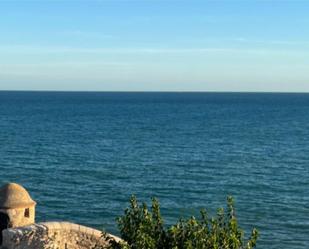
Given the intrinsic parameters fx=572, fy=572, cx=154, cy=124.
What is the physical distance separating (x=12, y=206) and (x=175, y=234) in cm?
1194

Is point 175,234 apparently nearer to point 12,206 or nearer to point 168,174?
point 12,206

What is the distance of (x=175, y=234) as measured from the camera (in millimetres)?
18750

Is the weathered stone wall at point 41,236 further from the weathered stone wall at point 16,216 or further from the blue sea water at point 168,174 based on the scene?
the blue sea water at point 168,174

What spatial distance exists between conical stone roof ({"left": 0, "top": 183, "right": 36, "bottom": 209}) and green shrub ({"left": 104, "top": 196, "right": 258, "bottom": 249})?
10011 mm

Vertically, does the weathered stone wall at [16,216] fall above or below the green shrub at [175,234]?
below

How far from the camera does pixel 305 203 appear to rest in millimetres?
52625

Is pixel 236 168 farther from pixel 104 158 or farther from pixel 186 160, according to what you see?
pixel 104 158

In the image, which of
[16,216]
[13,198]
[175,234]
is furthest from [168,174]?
[175,234]

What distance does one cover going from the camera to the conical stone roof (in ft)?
91.8

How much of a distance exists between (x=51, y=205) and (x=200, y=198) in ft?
45.1

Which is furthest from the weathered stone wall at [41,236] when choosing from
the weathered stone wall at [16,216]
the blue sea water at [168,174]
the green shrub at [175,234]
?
the blue sea water at [168,174]

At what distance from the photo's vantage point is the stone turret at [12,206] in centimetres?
2797

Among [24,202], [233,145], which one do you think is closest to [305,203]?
[24,202]

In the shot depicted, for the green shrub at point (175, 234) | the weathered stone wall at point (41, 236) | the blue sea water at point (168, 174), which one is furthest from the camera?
the blue sea water at point (168, 174)
